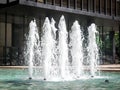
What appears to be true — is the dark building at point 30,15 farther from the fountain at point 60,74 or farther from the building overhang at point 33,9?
the fountain at point 60,74

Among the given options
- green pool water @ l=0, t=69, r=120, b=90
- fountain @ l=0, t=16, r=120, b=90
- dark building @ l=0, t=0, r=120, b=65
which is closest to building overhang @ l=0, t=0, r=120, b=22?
dark building @ l=0, t=0, r=120, b=65

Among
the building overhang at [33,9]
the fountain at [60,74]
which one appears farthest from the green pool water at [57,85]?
the building overhang at [33,9]

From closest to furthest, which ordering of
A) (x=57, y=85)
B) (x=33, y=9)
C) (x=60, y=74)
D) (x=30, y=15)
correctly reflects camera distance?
(x=57, y=85)
(x=60, y=74)
(x=33, y=9)
(x=30, y=15)

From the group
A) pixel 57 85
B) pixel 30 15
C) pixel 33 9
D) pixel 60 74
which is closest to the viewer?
pixel 57 85

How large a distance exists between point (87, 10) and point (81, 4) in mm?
966

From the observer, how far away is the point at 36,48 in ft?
91.5

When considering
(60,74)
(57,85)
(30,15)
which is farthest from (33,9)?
(57,85)

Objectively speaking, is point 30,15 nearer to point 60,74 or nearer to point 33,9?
point 33,9

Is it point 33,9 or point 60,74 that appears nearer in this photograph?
point 60,74

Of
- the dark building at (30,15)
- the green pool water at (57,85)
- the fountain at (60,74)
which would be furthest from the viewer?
the dark building at (30,15)

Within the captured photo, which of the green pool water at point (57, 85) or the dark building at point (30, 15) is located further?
the dark building at point (30, 15)

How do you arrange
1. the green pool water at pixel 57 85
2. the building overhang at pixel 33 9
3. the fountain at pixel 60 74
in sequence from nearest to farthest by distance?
the green pool water at pixel 57 85 < the fountain at pixel 60 74 < the building overhang at pixel 33 9

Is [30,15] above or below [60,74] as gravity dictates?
above

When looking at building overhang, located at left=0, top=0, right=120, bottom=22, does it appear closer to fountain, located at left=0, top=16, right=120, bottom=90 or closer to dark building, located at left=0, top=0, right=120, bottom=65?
dark building, located at left=0, top=0, right=120, bottom=65
